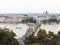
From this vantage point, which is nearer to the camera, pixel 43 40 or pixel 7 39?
pixel 7 39

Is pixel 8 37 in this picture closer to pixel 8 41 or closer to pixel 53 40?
pixel 8 41

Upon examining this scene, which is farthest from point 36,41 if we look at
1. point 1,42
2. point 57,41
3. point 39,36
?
point 1,42

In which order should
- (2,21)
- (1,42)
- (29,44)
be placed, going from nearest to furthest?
(1,42) → (29,44) → (2,21)

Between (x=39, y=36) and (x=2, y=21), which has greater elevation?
(x=39, y=36)

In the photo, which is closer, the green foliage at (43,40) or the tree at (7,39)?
the tree at (7,39)

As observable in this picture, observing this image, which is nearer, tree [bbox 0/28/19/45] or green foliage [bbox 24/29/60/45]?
tree [bbox 0/28/19/45]

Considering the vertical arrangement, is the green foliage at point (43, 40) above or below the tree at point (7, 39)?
below

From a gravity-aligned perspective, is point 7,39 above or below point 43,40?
above

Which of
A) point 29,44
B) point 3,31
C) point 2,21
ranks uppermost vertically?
point 3,31

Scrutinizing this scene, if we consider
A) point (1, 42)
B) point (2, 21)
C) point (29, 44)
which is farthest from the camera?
point (2, 21)

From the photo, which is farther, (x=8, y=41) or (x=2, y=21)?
(x=2, y=21)

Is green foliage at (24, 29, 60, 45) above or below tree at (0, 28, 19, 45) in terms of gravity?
below
